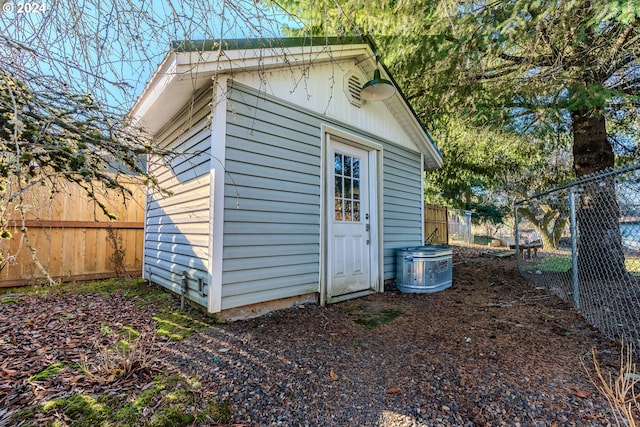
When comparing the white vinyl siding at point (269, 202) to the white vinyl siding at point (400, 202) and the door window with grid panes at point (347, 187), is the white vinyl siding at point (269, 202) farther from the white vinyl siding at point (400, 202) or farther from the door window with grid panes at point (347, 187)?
the white vinyl siding at point (400, 202)

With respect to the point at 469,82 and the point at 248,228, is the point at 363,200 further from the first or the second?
the point at 469,82

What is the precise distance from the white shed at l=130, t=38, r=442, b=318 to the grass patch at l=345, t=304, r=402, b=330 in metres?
0.37

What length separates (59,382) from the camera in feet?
6.46

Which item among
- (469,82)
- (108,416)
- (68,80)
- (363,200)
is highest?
(469,82)

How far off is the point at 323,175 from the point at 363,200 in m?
0.97

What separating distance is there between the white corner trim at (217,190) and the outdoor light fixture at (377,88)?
194cm

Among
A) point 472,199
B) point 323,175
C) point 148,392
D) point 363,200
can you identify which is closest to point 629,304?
point 363,200

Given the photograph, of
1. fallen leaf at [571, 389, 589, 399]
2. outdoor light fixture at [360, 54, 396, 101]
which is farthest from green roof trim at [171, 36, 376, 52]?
fallen leaf at [571, 389, 589, 399]

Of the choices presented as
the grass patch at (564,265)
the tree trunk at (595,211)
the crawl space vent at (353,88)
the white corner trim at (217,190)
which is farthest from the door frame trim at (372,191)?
the grass patch at (564,265)

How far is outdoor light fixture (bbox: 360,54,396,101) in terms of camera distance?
12.7 feet

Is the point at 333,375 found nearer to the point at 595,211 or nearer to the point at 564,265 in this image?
the point at 595,211

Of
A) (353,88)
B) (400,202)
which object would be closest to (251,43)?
(353,88)

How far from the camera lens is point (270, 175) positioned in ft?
11.0

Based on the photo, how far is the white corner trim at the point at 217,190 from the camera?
9.48 feet
